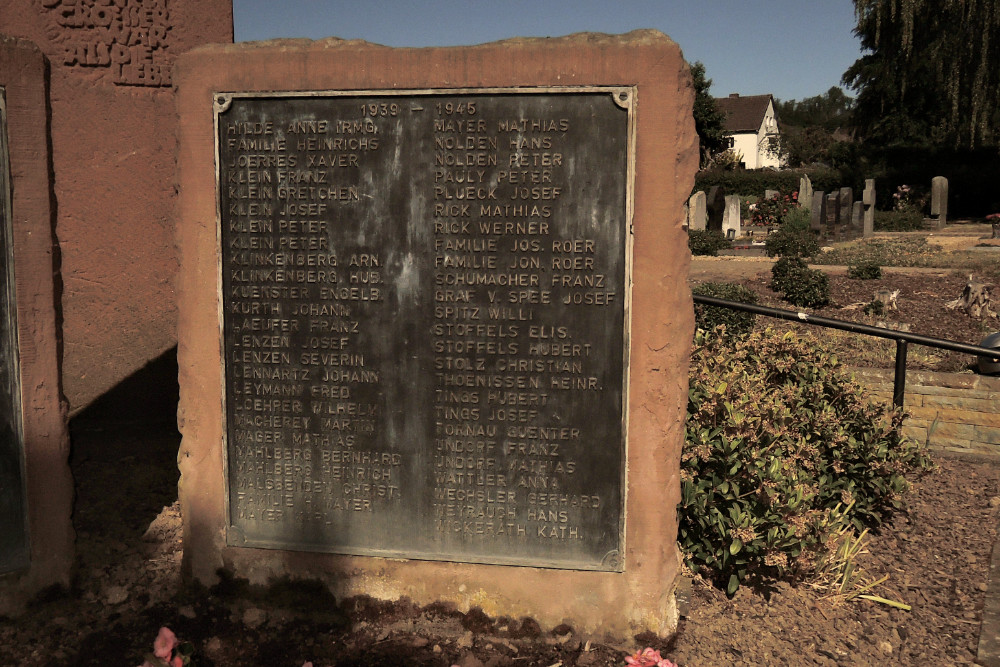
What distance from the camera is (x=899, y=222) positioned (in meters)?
30.6

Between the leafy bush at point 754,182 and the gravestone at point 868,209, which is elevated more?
the leafy bush at point 754,182

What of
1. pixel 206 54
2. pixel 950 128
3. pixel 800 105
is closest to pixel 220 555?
pixel 206 54

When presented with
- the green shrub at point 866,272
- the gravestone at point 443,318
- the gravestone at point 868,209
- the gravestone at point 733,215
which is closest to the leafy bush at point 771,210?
the gravestone at point 733,215

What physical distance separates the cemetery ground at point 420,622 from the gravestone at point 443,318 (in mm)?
126

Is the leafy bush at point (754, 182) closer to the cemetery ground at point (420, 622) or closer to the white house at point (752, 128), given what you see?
the white house at point (752, 128)

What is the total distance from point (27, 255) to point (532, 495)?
260cm

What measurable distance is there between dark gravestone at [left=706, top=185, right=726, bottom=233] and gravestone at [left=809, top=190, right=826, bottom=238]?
4.17 metres

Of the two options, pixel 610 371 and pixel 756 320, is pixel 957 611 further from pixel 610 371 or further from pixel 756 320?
pixel 756 320

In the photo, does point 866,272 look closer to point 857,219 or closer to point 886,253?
point 886,253

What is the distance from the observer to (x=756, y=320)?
11000 mm

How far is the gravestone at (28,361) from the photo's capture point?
12.3 feet

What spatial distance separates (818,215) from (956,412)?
1980 cm

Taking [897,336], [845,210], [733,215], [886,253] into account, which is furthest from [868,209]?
[897,336]

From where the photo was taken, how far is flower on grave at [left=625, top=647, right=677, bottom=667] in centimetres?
343
